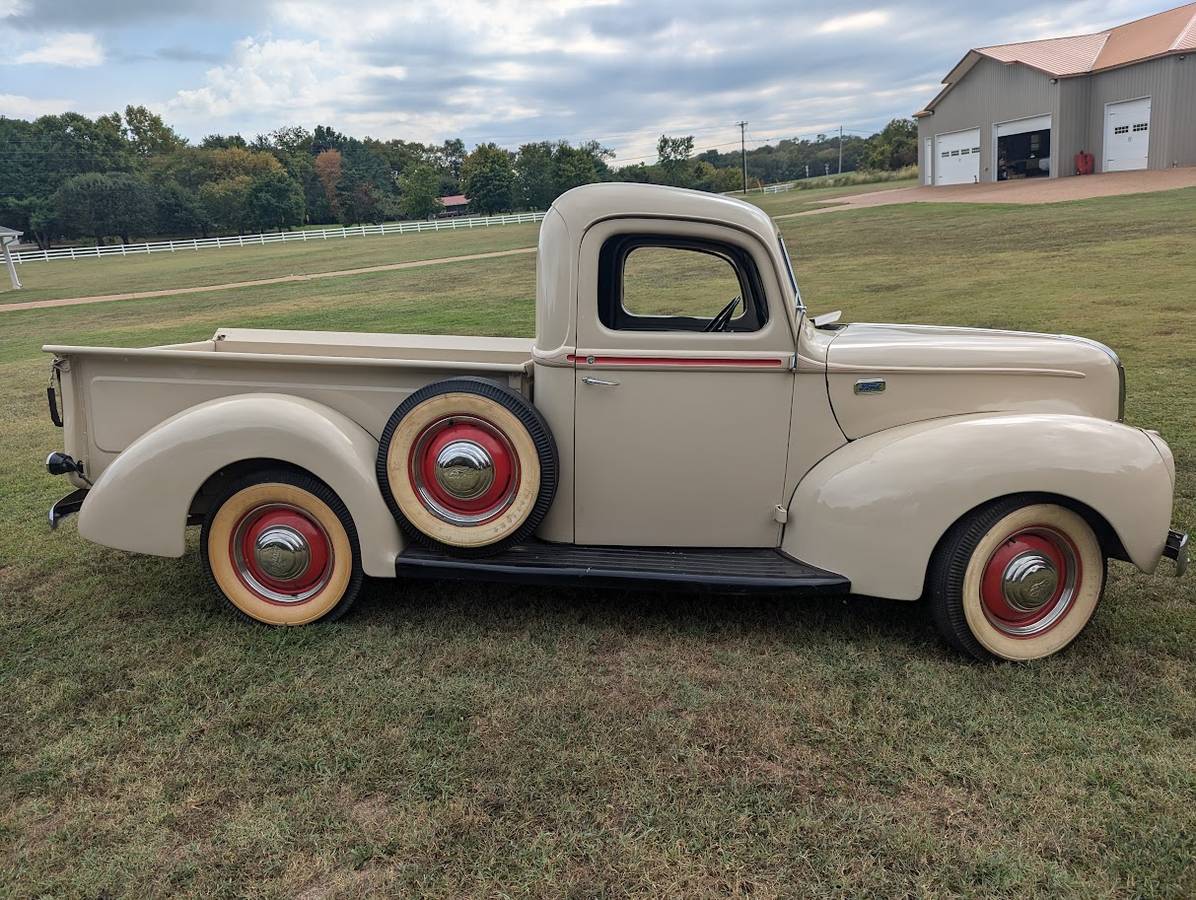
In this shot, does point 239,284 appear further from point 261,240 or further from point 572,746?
point 261,240

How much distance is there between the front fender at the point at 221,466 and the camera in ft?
12.1

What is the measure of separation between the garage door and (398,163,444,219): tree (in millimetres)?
48534

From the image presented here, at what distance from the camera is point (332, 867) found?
2473mm

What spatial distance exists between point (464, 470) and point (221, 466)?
1.16m

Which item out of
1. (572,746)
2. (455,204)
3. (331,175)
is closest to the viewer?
(572,746)

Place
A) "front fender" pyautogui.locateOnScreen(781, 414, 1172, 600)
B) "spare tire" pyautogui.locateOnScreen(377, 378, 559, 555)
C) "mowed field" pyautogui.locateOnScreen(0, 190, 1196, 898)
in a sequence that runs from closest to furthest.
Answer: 1. "mowed field" pyautogui.locateOnScreen(0, 190, 1196, 898)
2. "front fender" pyautogui.locateOnScreen(781, 414, 1172, 600)
3. "spare tire" pyautogui.locateOnScreen(377, 378, 559, 555)

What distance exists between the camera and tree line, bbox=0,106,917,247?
62.1 metres

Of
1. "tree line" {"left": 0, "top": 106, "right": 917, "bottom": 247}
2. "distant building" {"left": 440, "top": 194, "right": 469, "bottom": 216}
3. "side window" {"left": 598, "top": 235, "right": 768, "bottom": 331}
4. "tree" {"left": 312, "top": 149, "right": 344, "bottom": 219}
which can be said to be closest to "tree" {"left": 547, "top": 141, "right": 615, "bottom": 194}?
"tree line" {"left": 0, "top": 106, "right": 917, "bottom": 247}

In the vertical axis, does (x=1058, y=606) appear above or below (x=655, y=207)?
below

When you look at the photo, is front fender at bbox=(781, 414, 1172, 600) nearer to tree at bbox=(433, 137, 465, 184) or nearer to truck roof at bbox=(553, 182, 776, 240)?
truck roof at bbox=(553, 182, 776, 240)

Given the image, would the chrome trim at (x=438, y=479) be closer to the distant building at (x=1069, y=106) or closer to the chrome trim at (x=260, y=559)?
the chrome trim at (x=260, y=559)

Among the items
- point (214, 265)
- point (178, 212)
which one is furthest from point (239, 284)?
point (178, 212)

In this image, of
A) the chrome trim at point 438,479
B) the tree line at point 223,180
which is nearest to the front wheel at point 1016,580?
the chrome trim at point 438,479

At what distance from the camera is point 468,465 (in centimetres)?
359
